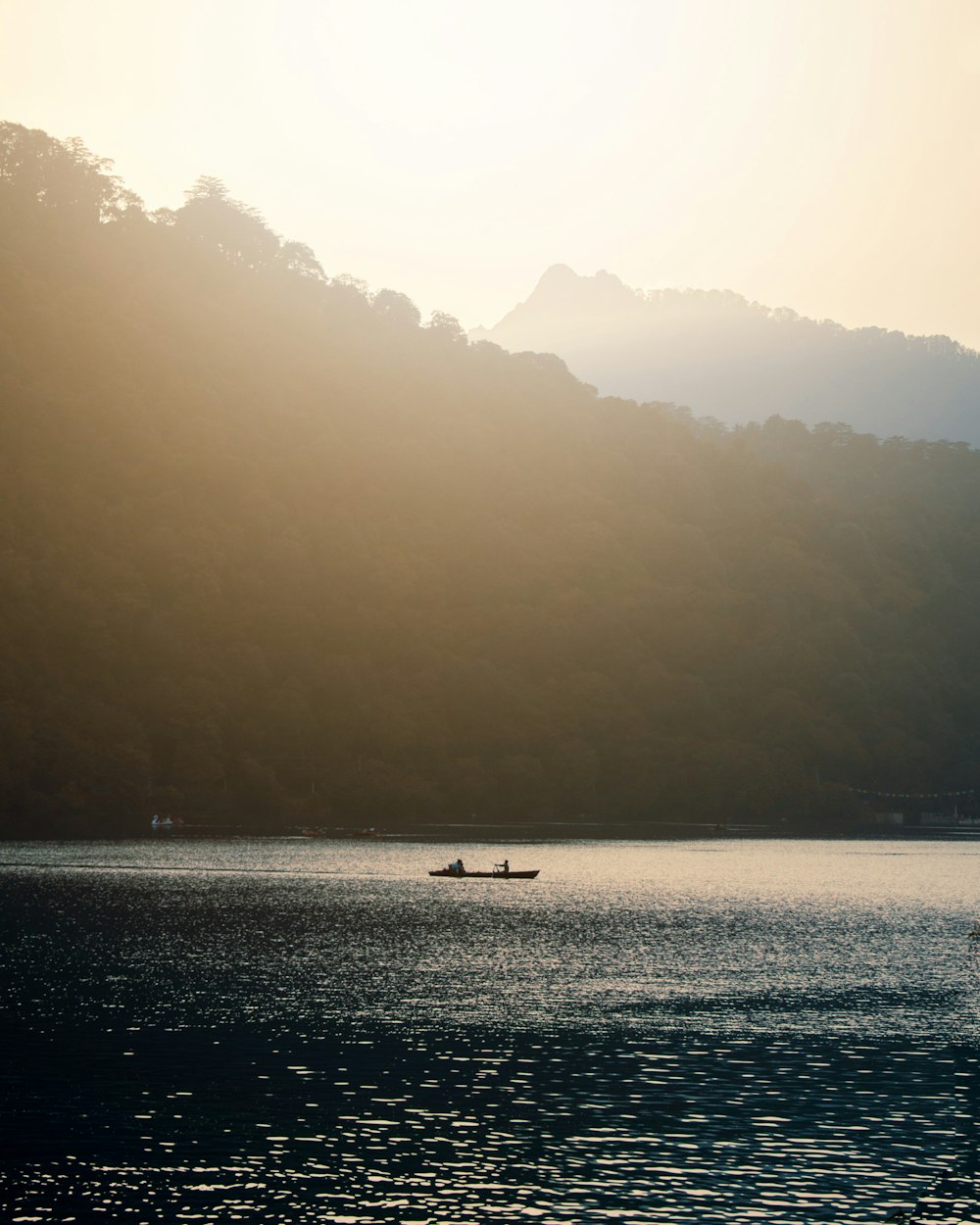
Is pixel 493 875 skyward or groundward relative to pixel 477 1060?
skyward

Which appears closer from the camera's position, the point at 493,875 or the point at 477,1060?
the point at 477,1060

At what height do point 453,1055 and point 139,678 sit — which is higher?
point 139,678

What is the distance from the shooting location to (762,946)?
78375 mm

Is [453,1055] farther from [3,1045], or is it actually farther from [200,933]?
[200,933]

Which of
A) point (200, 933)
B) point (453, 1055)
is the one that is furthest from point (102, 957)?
point (453, 1055)

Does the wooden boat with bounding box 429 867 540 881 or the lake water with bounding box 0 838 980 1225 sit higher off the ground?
the wooden boat with bounding box 429 867 540 881

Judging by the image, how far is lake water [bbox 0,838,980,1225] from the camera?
3142cm

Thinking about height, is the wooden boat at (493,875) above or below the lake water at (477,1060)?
above

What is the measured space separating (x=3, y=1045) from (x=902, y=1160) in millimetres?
27270

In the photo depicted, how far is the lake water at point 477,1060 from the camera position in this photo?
3142cm

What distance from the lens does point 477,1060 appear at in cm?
4516

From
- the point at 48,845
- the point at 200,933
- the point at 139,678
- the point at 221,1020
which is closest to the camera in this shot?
the point at 221,1020

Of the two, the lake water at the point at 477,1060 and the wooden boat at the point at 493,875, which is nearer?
the lake water at the point at 477,1060

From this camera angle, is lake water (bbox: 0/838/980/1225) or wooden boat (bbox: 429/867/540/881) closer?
lake water (bbox: 0/838/980/1225)
